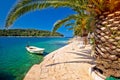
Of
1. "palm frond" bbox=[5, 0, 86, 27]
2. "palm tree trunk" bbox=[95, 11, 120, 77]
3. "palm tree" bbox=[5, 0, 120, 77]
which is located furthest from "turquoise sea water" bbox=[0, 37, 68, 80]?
"palm tree trunk" bbox=[95, 11, 120, 77]

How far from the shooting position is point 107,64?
32.4ft

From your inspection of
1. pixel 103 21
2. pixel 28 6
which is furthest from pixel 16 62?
pixel 103 21

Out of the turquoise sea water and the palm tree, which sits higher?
the palm tree

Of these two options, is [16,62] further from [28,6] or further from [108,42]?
[108,42]

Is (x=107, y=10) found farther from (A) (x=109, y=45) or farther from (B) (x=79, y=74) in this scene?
(B) (x=79, y=74)

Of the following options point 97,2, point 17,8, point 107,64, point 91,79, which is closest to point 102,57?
point 107,64

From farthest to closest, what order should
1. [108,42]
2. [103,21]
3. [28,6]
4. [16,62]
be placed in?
1. [16,62]
2. [28,6]
3. [103,21]
4. [108,42]

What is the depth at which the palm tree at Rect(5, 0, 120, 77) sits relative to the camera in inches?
368

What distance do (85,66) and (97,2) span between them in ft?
15.6

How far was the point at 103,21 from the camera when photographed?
9.73 meters

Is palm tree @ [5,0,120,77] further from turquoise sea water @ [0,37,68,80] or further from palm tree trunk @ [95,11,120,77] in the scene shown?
turquoise sea water @ [0,37,68,80]

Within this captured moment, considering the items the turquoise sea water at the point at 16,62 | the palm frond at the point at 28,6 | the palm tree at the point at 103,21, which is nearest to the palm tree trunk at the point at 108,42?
the palm tree at the point at 103,21

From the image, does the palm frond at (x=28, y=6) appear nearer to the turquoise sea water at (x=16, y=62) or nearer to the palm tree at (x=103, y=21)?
the palm tree at (x=103, y=21)

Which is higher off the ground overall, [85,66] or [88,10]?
[88,10]
